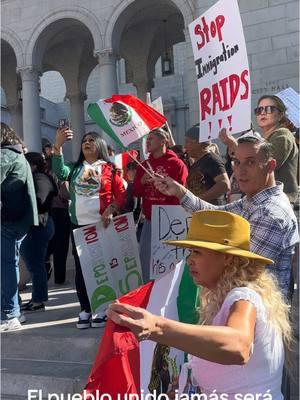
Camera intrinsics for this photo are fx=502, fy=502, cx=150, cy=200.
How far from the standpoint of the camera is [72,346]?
414 cm

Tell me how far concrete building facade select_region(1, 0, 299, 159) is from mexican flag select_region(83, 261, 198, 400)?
28.8ft

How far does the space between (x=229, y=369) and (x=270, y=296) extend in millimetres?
304

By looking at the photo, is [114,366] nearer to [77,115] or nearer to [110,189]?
[110,189]

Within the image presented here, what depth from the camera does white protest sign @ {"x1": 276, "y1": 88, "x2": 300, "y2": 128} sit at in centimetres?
459

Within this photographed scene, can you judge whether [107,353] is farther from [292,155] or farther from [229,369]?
[292,155]

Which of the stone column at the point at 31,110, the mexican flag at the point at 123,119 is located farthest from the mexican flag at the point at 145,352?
the stone column at the point at 31,110

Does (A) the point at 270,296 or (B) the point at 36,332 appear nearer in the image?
(A) the point at 270,296

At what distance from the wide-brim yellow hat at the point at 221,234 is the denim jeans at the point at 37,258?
3720 millimetres

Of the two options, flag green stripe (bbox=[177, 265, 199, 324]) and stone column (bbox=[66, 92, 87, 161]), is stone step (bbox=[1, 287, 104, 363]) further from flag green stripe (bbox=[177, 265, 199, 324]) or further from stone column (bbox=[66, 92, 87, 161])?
stone column (bbox=[66, 92, 87, 161])

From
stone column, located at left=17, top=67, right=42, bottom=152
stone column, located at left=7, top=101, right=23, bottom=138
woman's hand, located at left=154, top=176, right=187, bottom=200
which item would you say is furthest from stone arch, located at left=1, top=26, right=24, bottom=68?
woman's hand, located at left=154, top=176, right=187, bottom=200

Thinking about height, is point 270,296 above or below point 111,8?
below

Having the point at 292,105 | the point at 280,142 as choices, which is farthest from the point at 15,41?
the point at 280,142

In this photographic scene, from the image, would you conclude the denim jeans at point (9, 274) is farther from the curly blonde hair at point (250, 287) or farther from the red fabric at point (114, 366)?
the curly blonde hair at point (250, 287)

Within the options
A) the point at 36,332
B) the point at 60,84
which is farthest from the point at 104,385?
the point at 60,84
